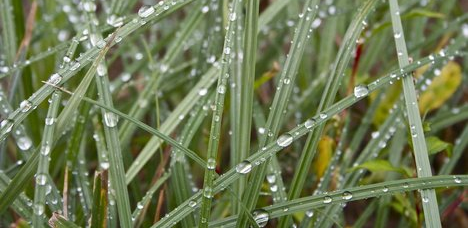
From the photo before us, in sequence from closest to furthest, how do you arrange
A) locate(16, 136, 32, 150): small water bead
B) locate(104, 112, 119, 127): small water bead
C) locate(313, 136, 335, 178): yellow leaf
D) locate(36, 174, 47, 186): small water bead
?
locate(36, 174, 47, 186): small water bead < locate(104, 112, 119, 127): small water bead < locate(16, 136, 32, 150): small water bead < locate(313, 136, 335, 178): yellow leaf

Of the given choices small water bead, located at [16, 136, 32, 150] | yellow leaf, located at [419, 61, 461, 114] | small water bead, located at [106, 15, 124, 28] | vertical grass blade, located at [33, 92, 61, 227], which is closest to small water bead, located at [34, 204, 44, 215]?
vertical grass blade, located at [33, 92, 61, 227]

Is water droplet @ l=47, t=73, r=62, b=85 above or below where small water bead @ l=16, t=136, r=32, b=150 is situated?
below

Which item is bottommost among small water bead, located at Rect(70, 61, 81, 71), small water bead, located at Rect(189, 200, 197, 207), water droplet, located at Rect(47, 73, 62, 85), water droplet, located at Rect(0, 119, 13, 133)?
water droplet, located at Rect(0, 119, 13, 133)

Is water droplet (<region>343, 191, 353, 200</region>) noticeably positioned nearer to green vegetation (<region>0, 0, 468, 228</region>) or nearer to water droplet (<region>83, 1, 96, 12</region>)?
green vegetation (<region>0, 0, 468, 228</region>)

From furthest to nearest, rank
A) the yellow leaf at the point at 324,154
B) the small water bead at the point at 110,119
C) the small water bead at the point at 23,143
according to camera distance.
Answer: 1. the yellow leaf at the point at 324,154
2. the small water bead at the point at 23,143
3. the small water bead at the point at 110,119

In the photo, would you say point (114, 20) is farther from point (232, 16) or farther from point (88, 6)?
point (232, 16)

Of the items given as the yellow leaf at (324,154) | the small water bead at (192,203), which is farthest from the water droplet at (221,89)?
the yellow leaf at (324,154)

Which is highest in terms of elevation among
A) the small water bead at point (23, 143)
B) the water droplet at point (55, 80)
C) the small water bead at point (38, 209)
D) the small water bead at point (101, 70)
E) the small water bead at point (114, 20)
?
the small water bead at point (114, 20)

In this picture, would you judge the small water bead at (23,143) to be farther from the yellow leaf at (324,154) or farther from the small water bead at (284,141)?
the yellow leaf at (324,154)

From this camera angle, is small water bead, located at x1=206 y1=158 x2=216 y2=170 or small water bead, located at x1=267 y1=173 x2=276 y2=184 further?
small water bead, located at x1=267 y1=173 x2=276 y2=184
